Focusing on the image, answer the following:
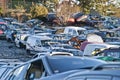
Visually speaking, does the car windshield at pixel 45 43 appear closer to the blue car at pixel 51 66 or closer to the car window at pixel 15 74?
the car window at pixel 15 74

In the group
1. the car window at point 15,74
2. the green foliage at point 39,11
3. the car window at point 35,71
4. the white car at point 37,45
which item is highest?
the car window at point 35,71

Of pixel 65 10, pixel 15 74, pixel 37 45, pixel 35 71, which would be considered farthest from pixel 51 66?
pixel 65 10

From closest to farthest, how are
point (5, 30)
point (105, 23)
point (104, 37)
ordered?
point (104, 37), point (5, 30), point (105, 23)

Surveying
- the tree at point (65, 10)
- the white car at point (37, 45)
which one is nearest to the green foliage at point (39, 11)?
the tree at point (65, 10)

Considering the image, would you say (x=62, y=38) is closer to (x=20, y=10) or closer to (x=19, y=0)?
(x=20, y=10)

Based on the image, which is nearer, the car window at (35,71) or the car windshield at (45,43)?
the car window at (35,71)

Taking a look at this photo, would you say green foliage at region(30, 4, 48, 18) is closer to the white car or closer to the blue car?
the white car

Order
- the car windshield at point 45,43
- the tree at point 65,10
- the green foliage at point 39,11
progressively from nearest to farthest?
the car windshield at point 45,43, the tree at point 65,10, the green foliage at point 39,11

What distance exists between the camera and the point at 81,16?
6256 cm

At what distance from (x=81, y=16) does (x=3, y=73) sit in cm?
5198

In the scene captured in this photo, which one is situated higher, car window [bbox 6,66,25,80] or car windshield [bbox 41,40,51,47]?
car window [bbox 6,66,25,80]

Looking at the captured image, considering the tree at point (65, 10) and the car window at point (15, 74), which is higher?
the car window at point (15, 74)

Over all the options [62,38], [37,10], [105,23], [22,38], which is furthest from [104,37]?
[37,10]

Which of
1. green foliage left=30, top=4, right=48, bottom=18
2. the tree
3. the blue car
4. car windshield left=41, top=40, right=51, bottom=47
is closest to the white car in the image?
car windshield left=41, top=40, right=51, bottom=47
